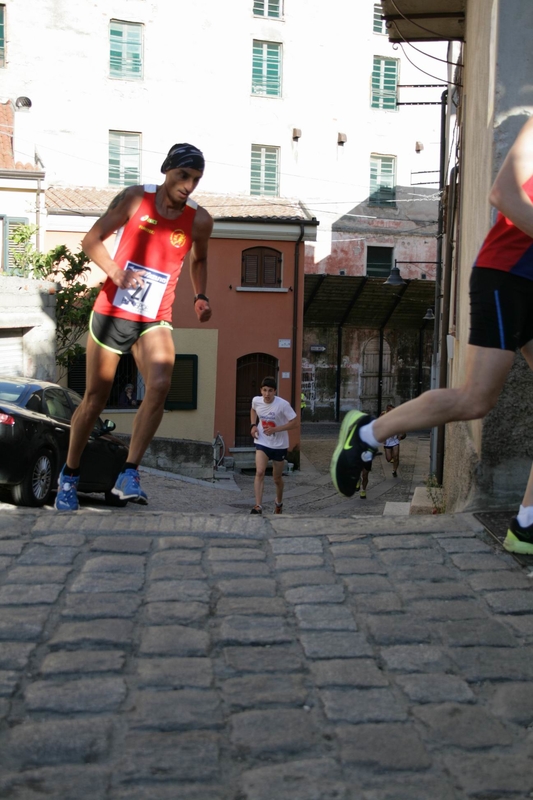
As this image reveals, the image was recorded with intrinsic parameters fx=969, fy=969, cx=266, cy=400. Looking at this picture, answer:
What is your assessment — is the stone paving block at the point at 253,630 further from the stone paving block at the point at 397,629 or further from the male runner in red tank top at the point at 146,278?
the male runner in red tank top at the point at 146,278

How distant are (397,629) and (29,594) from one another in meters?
1.39

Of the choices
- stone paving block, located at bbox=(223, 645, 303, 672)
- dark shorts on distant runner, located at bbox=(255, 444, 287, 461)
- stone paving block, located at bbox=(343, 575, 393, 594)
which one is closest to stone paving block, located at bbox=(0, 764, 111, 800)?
stone paving block, located at bbox=(223, 645, 303, 672)

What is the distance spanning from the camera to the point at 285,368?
31500 mm

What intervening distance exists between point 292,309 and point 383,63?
17.4 m

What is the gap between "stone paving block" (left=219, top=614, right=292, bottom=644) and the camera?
10.7 feet

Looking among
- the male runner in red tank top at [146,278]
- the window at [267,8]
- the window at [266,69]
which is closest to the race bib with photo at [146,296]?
the male runner in red tank top at [146,278]

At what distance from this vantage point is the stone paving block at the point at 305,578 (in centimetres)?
396

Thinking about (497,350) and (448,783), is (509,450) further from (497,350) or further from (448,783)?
(448,783)

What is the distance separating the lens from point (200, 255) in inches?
224

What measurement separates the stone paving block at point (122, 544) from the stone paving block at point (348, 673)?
154 cm

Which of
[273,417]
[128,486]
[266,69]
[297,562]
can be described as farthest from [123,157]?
[297,562]

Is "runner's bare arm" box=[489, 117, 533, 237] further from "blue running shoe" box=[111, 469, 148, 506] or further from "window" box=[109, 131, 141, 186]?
"window" box=[109, 131, 141, 186]

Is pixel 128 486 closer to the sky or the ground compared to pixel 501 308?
closer to the ground

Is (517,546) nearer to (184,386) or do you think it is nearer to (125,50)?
(184,386)
